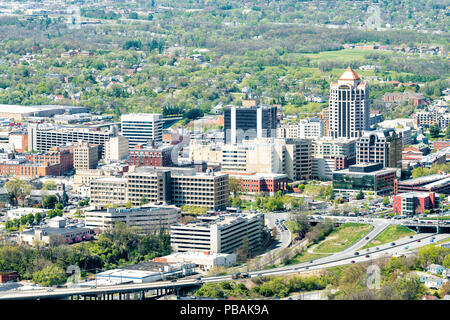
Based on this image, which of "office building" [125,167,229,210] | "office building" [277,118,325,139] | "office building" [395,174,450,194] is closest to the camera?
"office building" [125,167,229,210]

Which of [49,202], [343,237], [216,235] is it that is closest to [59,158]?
[49,202]

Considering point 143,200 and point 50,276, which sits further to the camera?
point 143,200

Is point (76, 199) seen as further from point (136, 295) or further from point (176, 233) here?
point (136, 295)

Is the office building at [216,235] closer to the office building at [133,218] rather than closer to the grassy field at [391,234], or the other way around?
the office building at [133,218]

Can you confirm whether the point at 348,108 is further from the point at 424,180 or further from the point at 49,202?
the point at 49,202

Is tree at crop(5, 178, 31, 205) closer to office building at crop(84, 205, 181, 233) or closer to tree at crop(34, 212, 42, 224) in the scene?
tree at crop(34, 212, 42, 224)

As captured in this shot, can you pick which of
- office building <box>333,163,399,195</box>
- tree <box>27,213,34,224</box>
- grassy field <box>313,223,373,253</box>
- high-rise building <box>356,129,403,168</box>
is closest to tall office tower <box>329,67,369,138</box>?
high-rise building <box>356,129,403,168</box>
